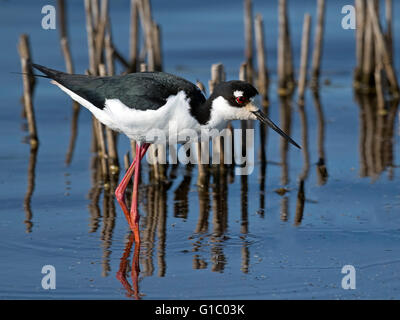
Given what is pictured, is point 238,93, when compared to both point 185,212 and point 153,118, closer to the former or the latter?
point 153,118

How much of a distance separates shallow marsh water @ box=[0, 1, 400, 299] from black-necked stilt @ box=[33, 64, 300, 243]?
0.67 meters

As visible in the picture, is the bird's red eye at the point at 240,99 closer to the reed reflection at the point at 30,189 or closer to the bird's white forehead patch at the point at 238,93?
the bird's white forehead patch at the point at 238,93

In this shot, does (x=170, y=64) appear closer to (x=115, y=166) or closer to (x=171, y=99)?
(x=115, y=166)

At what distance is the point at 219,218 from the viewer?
28.6ft

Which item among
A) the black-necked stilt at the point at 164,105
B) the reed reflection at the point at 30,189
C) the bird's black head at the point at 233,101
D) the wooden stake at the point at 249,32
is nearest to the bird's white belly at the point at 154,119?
the black-necked stilt at the point at 164,105

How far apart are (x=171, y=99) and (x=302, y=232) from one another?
183cm

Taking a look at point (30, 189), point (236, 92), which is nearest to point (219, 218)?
point (236, 92)

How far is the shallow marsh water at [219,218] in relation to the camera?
7147mm

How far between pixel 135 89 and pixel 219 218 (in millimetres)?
1651

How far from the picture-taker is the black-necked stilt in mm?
7871

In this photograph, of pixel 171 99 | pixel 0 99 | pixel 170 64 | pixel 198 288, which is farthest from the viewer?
pixel 170 64
